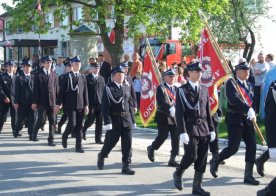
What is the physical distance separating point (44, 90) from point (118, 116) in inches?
147

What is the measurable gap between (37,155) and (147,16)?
11.5 metres

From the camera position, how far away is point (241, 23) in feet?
90.6

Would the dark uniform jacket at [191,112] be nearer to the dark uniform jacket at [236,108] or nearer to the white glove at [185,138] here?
the white glove at [185,138]

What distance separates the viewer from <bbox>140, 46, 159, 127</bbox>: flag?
1107 cm

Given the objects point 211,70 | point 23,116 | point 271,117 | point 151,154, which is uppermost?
point 211,70

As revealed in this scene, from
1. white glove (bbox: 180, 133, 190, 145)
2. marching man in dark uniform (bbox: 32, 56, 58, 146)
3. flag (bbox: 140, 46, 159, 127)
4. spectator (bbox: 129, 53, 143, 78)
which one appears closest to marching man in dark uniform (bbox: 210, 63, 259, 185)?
white glove (bbox: 180, 133, 190, 145)

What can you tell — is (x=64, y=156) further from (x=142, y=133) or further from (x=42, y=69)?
(x=142, y=133)

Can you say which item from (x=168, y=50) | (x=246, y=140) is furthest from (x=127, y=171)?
(x=168, y=50)

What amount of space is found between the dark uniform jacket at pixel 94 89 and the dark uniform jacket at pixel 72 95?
735 millimetres

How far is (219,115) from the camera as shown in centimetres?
968

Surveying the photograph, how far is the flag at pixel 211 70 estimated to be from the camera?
9422mm

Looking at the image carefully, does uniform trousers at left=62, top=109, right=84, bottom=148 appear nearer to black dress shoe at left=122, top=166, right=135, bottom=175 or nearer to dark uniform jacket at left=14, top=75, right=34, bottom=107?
black dress shoe at left=122, top=166, right=135, bottom=175

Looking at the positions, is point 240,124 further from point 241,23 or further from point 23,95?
point 241,23

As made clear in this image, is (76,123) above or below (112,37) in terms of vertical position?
below
